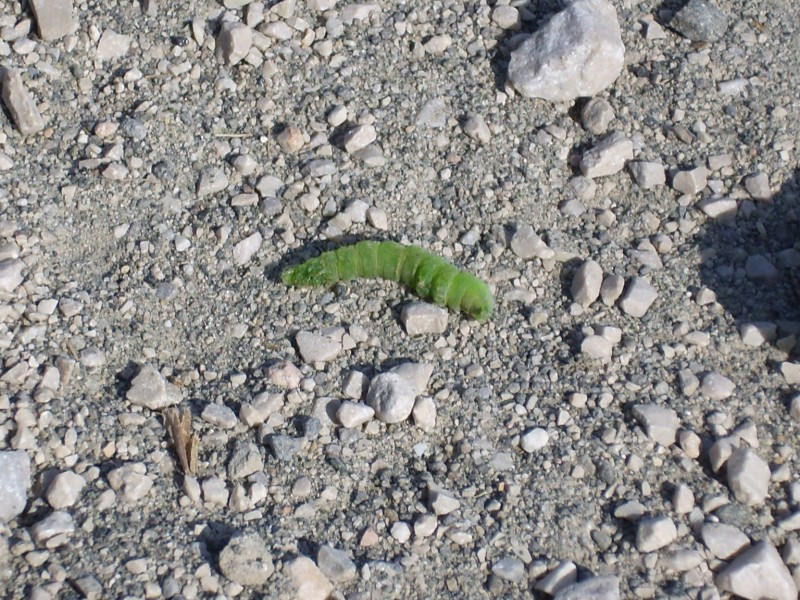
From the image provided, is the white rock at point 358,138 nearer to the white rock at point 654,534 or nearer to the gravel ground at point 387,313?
the gravel ground at point 387,313

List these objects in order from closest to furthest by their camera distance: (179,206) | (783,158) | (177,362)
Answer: (177,362)
(179,206)
(783,158)

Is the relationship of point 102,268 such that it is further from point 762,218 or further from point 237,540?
point 762,218

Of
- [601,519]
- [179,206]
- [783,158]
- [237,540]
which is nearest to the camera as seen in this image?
[237,540]

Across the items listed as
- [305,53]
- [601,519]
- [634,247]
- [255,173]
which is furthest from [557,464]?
[305,53]

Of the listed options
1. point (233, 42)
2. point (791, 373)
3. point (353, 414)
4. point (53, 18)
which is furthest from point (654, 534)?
point (53, 18)

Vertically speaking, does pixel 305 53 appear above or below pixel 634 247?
above

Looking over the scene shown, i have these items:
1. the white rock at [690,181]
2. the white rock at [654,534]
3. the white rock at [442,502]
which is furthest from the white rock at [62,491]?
the white rock at [690,181]
